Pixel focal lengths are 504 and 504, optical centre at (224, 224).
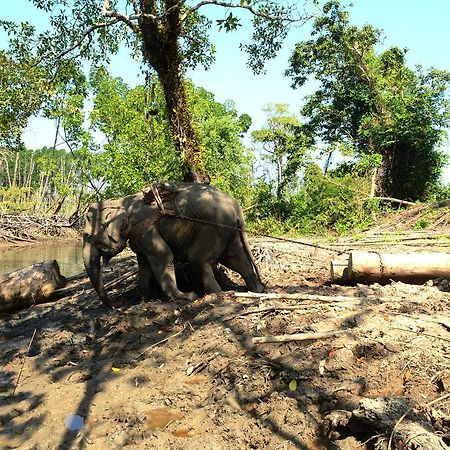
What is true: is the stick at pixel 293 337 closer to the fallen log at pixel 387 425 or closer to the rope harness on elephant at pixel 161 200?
the fallen log at pixel 387 425

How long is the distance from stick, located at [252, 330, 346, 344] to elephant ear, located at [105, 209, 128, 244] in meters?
3.32

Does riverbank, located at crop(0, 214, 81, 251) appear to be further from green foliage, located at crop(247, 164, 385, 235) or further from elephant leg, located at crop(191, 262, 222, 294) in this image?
elephant leg, located at crop(191, 262, 222, 294)

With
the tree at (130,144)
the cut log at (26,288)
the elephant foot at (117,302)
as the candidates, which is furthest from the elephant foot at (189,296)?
the tree at (130,144)

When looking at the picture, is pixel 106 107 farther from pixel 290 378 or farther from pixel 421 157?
pixel 290 378

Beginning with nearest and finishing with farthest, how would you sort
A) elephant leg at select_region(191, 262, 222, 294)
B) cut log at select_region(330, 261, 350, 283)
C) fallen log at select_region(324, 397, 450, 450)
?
fallen log at select_region(324, 397, 450, 450)
elephant leg at select_region(191, 262, 222, 294)
cut log at select_region(330, 261, 350, 283)

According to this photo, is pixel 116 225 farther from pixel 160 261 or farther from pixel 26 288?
pixel 26 288

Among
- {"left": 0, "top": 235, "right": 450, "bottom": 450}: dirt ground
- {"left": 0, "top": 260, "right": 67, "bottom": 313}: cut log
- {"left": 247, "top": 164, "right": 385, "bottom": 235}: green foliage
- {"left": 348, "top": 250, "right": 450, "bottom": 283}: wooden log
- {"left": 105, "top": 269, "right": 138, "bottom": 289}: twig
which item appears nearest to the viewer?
{"left": 0, "top": 235, "right": 450, "bottom": 450}: dirt ground

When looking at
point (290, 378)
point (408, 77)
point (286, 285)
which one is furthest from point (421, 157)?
point (290, 378)

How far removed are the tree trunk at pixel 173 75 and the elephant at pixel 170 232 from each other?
1.71 meters

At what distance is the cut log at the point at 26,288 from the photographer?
9758mm

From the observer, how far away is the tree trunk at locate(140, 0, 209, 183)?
930 cm

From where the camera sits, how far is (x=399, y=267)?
7.60 m

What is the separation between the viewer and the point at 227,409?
427cm

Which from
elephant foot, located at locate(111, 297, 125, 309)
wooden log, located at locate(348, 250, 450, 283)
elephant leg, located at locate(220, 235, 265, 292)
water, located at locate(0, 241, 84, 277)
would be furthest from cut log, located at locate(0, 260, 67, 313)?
water, located at locate(0, 241, 84, 277)
